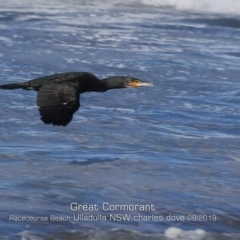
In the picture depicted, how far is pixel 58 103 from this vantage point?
768cm

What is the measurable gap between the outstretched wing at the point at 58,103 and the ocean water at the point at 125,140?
494 mm

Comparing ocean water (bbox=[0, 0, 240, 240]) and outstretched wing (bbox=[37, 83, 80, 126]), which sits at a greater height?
outstretched wing (bbox=[37, 83, 80, 126])

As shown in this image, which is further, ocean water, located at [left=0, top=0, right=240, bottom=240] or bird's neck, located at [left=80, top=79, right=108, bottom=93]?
bird's neck, located at [left=80, top=79, right=108, bottom=93]

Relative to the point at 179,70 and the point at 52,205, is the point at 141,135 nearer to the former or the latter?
the point at 52,205

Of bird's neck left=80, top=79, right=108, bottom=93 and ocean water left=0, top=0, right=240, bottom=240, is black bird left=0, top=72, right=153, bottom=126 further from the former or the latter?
ocean water left=0, top=0, right=240, bottom=240

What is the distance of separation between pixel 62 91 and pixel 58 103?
0.16 meters

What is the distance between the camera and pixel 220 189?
7.69m

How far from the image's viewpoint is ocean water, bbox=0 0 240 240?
684cm

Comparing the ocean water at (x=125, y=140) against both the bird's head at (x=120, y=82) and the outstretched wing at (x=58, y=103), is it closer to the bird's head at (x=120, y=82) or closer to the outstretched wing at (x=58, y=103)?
the outstretched wing at (x=58, y=103)

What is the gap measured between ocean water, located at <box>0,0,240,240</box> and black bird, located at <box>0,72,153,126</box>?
519mm

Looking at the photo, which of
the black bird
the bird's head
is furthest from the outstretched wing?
the bird's head

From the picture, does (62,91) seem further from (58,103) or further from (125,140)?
(125,140)

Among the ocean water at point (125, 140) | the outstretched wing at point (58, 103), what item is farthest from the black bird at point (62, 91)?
the ocean water at point (125, 140)

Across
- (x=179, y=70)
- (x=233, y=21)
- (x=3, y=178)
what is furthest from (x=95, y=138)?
(x=233, y=21)
